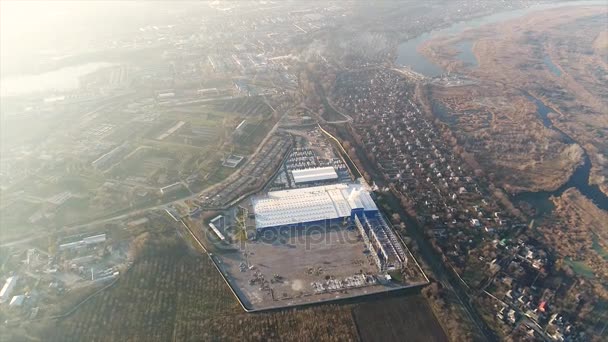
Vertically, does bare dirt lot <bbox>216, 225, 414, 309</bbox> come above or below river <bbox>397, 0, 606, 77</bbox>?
below

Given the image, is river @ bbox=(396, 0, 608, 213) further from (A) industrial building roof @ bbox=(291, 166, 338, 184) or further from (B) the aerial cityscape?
(A) industrial building roof @ bbox=(291, 166, 338, 184)

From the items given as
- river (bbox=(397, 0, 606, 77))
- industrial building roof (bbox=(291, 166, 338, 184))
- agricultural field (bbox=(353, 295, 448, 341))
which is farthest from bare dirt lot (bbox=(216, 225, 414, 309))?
river (bbox=(397, 0, 606, 77))

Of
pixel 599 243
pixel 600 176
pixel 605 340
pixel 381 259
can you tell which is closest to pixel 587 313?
pixel 605 340

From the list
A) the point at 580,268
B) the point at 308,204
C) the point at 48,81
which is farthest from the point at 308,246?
the point at 48,81

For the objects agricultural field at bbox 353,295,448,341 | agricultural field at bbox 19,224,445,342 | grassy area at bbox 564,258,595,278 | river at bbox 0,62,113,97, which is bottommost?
grassy area at bbox 564,258,595,278

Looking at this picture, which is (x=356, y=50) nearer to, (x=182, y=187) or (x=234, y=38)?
(x=234, y=38)

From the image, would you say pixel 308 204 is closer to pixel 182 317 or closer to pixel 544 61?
pixel 182 317
